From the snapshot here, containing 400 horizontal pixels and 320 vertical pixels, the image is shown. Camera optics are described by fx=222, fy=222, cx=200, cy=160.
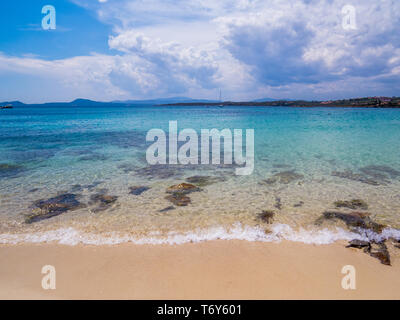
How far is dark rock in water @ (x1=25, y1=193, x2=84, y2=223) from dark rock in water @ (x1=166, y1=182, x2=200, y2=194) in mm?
3887

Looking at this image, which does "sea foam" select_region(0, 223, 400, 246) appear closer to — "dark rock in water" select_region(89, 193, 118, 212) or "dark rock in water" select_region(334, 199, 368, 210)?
"dark rock in water" select_region(334, 199, 368, 210)

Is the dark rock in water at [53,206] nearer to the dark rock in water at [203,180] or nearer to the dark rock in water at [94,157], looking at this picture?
the dark rock in water at [203,180]

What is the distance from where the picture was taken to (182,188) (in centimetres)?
1084

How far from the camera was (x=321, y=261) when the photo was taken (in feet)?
18.3

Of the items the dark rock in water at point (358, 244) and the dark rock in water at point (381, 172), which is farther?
the dark rock in water at point (381, 172)

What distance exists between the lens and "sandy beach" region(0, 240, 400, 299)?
15.1 ft

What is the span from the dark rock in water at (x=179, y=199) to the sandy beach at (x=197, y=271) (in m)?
2.92

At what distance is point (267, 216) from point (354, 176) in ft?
25.4

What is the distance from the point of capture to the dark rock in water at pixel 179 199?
9.20m

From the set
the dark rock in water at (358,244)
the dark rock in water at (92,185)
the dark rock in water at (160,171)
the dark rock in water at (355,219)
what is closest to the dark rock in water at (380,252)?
the dark rock in water at (358,244)

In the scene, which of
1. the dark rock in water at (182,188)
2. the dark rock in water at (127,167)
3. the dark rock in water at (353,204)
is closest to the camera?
the dark rock in water at (353,204)

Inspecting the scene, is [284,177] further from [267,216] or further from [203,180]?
[267,216]

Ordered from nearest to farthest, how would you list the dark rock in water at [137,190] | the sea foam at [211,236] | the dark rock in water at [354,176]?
the sea foam at [211,236], the dark rock in water at [137,190], the dark rock in water at [354,176]

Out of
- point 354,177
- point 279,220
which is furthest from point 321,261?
point 354,177
